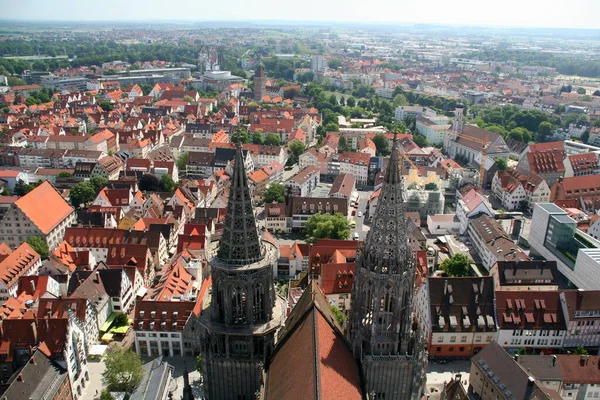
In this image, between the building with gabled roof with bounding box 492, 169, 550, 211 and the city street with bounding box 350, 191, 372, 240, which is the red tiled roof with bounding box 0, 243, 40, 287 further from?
the building with gabled roof with bounding box 492, 169, 550, 211

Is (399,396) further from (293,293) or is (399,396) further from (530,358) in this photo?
(293,293)

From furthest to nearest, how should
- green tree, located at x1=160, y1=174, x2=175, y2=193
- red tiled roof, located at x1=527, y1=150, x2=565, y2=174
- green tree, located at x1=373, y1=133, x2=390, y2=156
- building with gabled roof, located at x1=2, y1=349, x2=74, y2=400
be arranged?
green tree, located at x1=373, y1=133, x2=390, y2=156 → red tiled roof, located at x1=527, y1=150, x2=565, y2=174 → green tree, located at x1=160, y1=174, x2=175, y2=193 → building with gabled roof, located at x1=2, y1=349, x2=74, y2=400

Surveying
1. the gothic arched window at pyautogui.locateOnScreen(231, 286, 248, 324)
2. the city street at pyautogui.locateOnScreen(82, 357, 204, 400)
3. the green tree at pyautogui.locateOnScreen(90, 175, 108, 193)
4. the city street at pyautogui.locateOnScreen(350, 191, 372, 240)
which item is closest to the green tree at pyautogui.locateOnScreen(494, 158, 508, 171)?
the city street at pyautogui.locateOnScreen(350, 191, 372, 240)

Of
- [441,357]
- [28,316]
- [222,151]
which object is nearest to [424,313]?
[441,357]

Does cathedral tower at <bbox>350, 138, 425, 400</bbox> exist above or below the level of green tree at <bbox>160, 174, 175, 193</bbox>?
above

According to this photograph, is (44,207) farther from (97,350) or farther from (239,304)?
(239,304)

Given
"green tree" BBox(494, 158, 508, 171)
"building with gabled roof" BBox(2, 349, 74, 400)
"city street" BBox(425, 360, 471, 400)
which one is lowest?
"green tree" BBox(494, 158, 508, 171)
